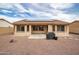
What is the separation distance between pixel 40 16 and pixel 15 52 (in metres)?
0.84

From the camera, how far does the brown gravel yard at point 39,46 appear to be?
2771 mm

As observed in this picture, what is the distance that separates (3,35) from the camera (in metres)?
2.85

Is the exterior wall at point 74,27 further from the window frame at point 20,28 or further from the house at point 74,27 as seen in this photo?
the window frame at point 20,28

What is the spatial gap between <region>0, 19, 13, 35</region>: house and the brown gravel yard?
97 millimetres

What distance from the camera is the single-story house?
9.17ft

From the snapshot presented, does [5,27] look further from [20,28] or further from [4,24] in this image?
[20,28]

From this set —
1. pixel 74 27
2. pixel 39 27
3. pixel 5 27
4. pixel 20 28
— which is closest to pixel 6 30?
pixel 5 27

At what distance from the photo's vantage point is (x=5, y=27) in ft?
9.34

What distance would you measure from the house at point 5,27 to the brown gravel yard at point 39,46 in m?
0.10

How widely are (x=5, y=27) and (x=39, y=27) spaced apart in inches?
26.0

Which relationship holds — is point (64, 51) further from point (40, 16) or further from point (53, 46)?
point (40, 16)

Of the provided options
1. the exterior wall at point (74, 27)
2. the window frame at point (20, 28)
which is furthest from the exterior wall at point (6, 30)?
the exterior wall at point (74, 27)

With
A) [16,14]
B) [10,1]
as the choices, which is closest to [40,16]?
[16,14]

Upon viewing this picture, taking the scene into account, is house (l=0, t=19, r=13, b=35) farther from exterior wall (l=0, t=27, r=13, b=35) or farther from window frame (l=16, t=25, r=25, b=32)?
window frame (l=16, t=25, r=25, b=32)
